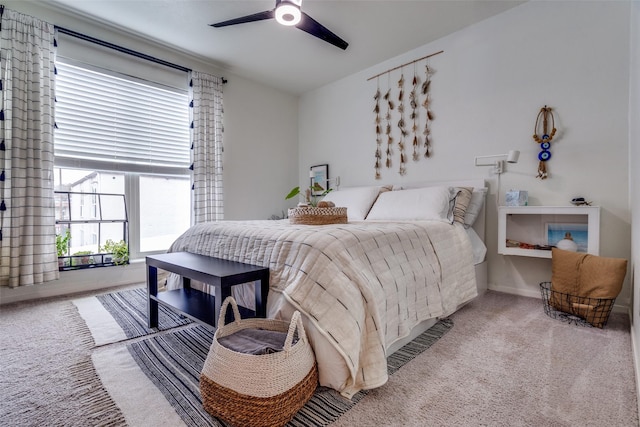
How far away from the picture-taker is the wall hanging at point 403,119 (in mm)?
3305

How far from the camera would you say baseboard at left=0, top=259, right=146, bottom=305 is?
2.54m

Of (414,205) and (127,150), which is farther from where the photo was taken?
(127,150)


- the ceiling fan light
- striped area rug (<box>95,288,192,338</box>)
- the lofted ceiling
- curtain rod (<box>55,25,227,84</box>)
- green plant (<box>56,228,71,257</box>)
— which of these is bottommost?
striped area rug (<box>95,288,192,338</box>)

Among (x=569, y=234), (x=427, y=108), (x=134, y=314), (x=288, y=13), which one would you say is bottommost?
(x=134, y=314)

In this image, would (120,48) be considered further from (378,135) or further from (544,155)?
(544,155)

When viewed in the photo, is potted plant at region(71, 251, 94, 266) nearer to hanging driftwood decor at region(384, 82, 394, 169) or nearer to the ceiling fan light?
the ceiling fan light

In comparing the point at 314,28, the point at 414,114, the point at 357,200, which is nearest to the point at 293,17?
the point at 314,28

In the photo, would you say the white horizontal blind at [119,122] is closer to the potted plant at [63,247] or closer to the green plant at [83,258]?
the potted plant at [63,247]

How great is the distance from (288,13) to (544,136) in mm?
2261

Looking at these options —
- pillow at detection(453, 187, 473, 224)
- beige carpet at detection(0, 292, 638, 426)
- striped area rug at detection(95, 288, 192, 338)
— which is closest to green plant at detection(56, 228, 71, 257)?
striped area rug at detection(95, 288, 192, 338)

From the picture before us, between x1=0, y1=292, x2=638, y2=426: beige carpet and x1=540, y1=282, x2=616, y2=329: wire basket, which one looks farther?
x1=540, y1=282, x2=616, y2=329: wire basket

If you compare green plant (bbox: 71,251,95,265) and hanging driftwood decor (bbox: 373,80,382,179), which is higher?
hanging driftwood decor (bbox: 373,80,382,179)

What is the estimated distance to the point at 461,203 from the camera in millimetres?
2605

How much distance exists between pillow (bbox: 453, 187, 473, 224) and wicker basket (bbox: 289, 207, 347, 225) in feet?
3.63
